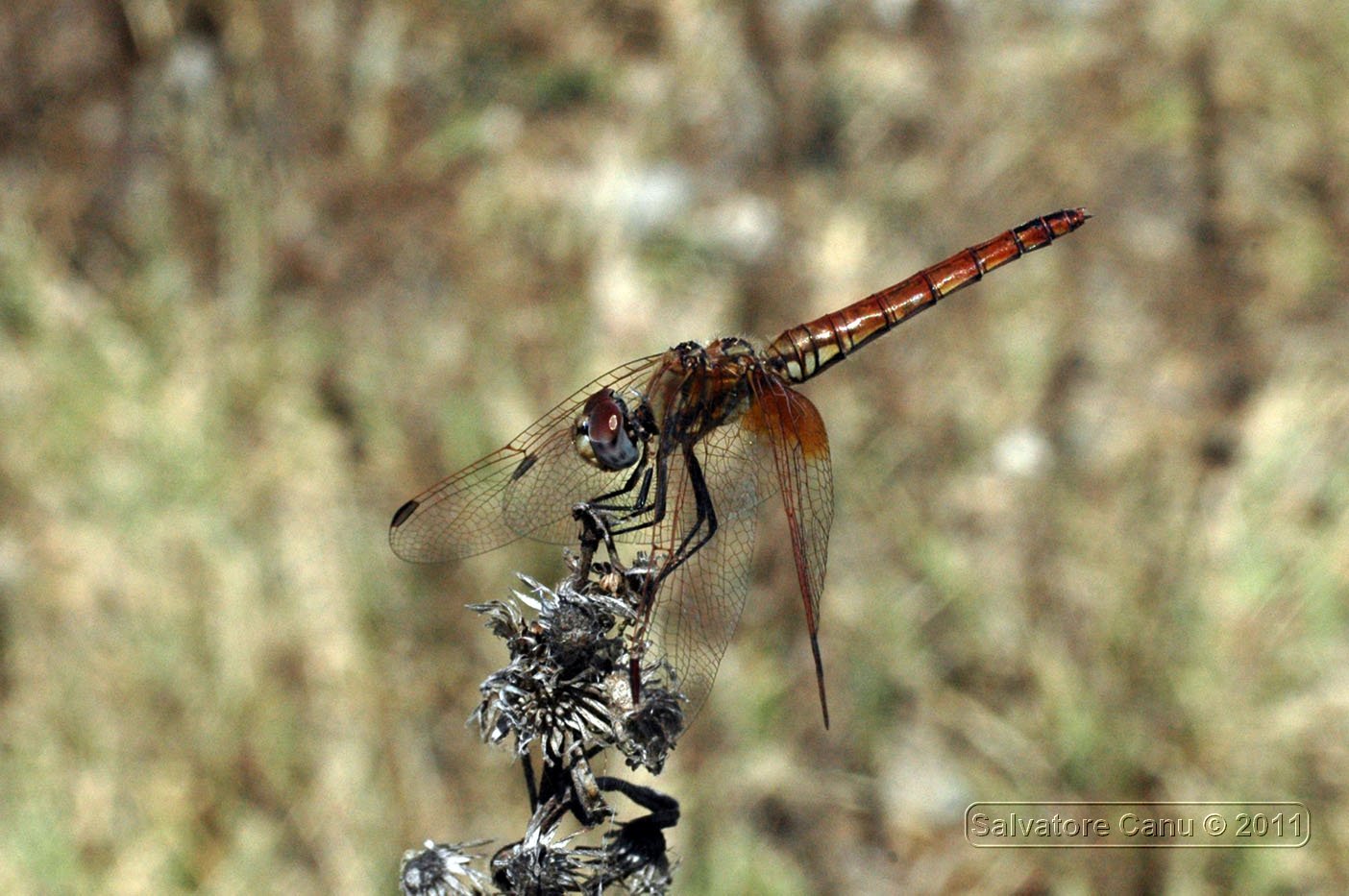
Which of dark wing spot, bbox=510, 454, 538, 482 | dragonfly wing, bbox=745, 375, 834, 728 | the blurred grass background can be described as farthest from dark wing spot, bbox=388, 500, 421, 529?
the blurred grass background

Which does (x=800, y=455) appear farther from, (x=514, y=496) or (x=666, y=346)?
(x=666, y=346)

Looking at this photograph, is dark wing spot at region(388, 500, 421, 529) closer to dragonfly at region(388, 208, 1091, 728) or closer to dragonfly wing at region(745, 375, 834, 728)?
dragonfly at region(388, 208, 1091, 728)

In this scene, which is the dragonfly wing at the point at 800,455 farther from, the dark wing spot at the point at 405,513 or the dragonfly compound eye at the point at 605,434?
the dark wing spot at the point at 405,513

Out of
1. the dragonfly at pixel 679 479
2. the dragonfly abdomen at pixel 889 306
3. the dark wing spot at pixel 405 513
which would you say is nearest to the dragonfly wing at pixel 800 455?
the dragonfly at pixel 679 479

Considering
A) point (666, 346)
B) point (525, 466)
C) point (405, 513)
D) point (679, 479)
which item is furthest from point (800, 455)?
point (666, 346)

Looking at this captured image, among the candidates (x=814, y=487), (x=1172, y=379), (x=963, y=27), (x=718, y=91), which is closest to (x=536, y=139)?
(x=718, y=91)
